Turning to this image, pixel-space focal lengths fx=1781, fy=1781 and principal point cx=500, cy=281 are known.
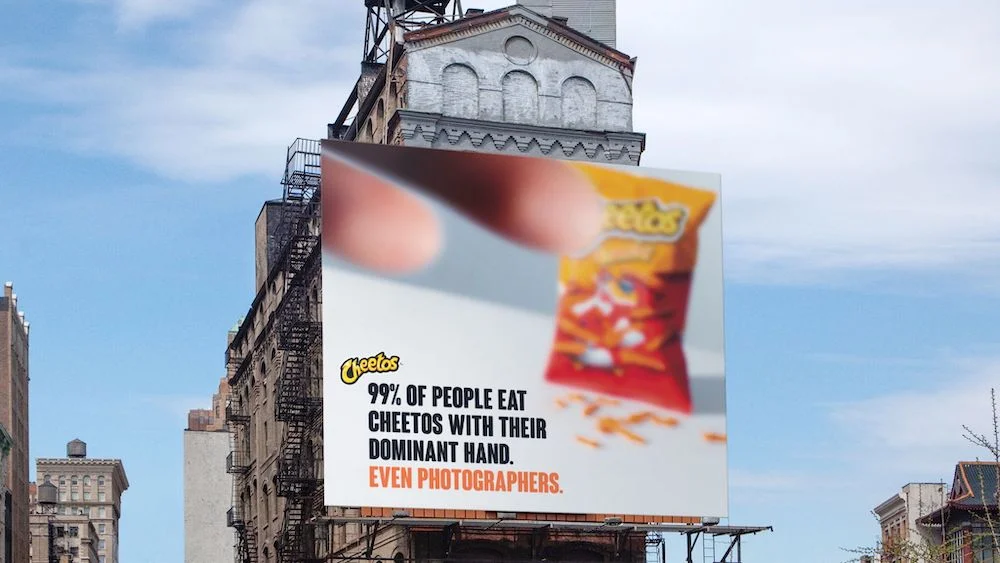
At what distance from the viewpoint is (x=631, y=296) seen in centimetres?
5234

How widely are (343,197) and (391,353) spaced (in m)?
4.63

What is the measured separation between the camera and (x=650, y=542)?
5338 centimetres

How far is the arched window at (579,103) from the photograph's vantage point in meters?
55.2

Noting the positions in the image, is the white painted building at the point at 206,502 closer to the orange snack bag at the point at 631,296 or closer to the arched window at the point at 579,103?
the arched window at the point at 579,103

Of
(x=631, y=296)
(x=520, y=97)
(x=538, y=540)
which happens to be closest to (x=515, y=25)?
(x=520, y=97)

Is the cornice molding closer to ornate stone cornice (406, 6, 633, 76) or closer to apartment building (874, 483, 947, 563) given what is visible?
ornate stone cornice (406, 6, 633, 76)

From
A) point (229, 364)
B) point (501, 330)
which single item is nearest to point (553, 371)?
point (501, 330)

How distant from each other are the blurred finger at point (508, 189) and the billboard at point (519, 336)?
0.05m

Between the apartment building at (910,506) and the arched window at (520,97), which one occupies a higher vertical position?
the arched window at (520,97)

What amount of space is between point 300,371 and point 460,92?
468 inches

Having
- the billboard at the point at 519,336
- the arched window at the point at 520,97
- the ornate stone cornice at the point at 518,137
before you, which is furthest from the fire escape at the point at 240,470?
the arched window at the point at 520,97

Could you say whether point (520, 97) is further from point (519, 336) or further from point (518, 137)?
point (519, 336)

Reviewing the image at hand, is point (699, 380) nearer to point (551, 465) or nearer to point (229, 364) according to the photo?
point (551, 465)

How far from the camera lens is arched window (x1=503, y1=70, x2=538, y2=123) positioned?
179 ft
